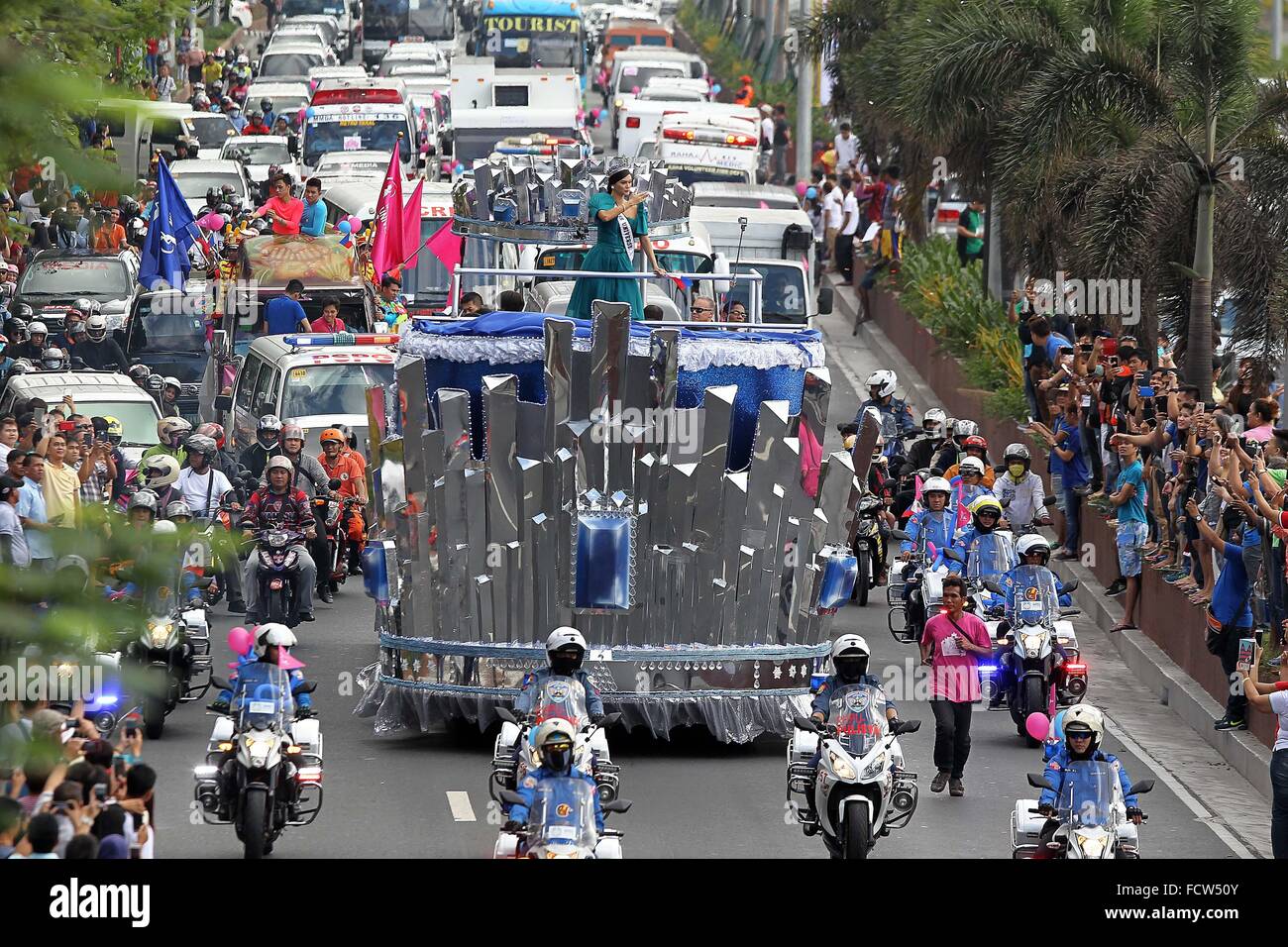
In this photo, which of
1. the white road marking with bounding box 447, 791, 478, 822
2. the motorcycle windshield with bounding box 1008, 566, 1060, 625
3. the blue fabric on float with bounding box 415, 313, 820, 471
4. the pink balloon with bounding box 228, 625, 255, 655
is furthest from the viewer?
the motorcycle windshield with bounding box 1008, 566, 1060, 625

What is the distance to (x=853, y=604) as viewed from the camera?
875 inches

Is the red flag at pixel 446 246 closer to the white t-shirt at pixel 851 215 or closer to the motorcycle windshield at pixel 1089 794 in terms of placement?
the white t-shirt at pixel 851 215

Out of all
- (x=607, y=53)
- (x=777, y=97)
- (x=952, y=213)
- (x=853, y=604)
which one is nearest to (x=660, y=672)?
(x=853, y=604)

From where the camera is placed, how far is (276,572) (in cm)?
1844

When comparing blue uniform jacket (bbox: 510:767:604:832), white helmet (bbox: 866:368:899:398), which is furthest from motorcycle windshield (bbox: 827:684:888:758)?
white helmet (bbox: 866:368:899:398)

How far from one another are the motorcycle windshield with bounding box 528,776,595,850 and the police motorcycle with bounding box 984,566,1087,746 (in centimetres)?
565

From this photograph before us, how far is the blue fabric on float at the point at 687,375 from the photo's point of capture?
50.7ft

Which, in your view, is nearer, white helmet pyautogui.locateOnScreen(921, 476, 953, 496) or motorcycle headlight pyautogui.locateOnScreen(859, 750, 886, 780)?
motorcycle headlight pyautogui.locateOnScreen(859, 750, 886, 780)

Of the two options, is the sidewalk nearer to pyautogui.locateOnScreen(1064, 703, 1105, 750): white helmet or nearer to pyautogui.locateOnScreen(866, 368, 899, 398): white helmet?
pyautogui.locateOnScreen(866, 368, 899, 398): white helmet

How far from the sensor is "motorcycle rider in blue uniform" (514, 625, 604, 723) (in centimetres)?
1286

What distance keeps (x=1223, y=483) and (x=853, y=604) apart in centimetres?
587

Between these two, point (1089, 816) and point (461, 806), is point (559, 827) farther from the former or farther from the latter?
point (461, 806)

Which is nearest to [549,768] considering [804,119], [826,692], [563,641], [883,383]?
[563,641]
